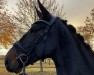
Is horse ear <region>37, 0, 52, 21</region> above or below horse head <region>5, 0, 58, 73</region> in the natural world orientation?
above

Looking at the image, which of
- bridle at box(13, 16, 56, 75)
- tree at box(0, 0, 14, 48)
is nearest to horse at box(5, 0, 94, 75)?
bridle at box(13, 16, 56, 75)

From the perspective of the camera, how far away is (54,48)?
196 inches

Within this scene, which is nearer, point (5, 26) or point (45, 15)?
point (45, 15)

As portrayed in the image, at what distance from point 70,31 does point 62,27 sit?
0.52ft

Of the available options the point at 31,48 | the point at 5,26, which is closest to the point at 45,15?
the point at 31,48

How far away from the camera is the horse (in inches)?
196

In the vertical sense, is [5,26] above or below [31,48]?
above

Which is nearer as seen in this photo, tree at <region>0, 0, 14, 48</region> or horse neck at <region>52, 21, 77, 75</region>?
horse neck at <region>52, 21, 77, 75</region>

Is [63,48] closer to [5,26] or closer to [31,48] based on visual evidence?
[31,48]

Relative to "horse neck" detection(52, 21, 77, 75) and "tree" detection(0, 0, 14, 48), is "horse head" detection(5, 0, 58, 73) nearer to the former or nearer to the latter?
"horse neck" detection(52, 21, 77, 75)

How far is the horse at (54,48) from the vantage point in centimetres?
497

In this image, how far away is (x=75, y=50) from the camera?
198 inches

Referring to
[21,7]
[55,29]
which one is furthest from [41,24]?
[21,7]

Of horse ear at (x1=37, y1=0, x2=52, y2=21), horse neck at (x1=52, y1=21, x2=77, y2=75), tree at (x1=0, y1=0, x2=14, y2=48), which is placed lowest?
horse neck at (x1=52, y1=21, x2=77, y2=75)
